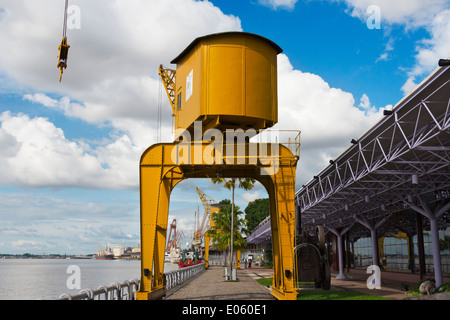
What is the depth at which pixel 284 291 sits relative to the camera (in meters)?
18.7

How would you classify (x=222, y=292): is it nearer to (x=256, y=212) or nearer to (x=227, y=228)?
(x=227, y=228)

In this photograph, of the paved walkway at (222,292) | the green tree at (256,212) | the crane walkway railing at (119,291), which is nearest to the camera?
the crane walkway railing at (119,291)

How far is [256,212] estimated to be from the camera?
386 feet

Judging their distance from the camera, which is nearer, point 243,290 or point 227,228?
point 243,290

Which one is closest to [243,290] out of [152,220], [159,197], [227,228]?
[152,220]

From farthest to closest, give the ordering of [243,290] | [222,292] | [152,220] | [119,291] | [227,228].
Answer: [227,228], [243,290], [222,292], [152,220], [119,291]

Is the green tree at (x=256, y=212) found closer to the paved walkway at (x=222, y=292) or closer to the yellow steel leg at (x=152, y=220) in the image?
the paved walkway at (x=222, y=292)

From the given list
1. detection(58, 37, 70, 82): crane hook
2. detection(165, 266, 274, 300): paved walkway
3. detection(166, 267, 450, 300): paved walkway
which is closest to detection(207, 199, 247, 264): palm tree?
detection(166, 267, 450, 300): paved walkway

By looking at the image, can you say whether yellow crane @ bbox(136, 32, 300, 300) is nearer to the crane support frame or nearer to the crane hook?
the crane support frame

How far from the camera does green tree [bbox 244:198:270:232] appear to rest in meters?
116

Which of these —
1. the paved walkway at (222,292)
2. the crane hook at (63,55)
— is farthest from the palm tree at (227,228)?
the crane hook at (63,55)

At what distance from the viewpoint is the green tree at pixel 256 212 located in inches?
4562
